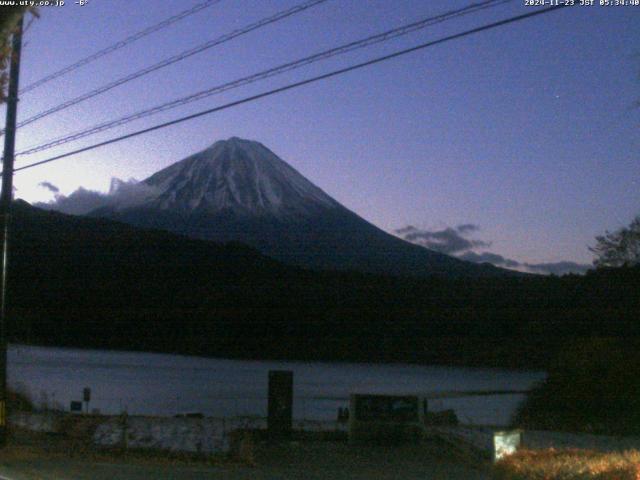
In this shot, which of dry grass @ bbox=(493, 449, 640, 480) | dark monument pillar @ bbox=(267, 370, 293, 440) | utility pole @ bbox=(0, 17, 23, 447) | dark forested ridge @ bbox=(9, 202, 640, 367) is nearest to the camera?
dry grass @ bbox=(493, 449, 640, 480)

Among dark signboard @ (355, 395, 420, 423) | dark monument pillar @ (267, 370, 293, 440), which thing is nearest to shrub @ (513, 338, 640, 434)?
dark signboard @ (355, 395, 420, 423)

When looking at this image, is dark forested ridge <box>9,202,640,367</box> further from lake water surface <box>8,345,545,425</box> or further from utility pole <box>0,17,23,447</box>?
utility pole <box>0,17,23,447</box>

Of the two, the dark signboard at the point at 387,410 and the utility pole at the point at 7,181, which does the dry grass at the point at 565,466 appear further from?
the dark signboard at the point at 387,410

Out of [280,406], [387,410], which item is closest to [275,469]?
[387,410]

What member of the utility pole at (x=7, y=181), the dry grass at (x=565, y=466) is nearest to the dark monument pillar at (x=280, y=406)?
the utility pole at (x=7, y=181)

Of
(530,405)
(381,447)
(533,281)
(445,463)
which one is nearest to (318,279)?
(533,281)

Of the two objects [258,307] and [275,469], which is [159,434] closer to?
[275,469]
